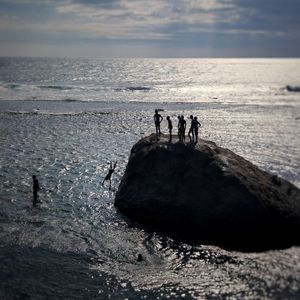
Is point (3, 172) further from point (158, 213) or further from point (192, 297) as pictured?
point (192, 297)

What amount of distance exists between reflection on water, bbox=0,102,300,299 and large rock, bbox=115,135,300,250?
1.01 metres

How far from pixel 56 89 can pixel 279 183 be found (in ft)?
296

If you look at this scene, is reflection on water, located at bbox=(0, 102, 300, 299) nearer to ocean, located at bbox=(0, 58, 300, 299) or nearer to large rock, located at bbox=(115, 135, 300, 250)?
ocean, located at bbox=(0, 58, 300, 299)

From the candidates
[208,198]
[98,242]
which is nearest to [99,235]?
[98,242]

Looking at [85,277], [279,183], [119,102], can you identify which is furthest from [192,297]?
[119,102]

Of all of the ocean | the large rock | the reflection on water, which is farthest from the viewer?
the large rock

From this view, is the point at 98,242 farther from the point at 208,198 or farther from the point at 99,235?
the point at 208,198

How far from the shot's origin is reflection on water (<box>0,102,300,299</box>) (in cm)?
1730

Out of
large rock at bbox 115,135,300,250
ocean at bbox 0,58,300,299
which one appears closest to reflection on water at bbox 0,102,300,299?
ocean at bbox 0,58,300,299

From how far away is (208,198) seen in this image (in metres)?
22.1

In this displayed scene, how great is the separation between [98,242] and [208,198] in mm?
5633

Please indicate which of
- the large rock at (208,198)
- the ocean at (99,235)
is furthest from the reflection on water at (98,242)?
the large rock at (208,198)

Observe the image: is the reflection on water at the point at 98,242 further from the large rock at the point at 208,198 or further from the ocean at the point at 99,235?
the large rock at the point at 208,198

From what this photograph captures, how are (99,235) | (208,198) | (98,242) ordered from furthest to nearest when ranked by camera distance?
1. (99,235)
2. (208,198)
3. (98,242)
